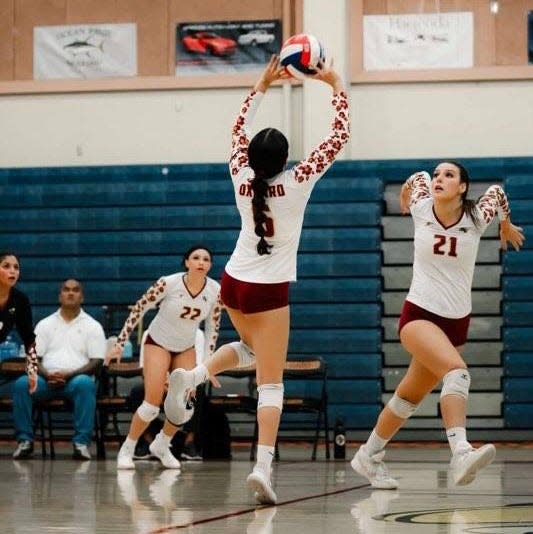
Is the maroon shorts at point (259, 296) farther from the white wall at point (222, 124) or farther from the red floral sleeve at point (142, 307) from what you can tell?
the white wall at point (222, 124)

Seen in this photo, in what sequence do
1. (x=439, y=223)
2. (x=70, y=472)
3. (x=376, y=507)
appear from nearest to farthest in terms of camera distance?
(x=376, y=507)
(x=439, y=223)
(x=70, y=472)

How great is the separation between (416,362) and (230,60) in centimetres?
856

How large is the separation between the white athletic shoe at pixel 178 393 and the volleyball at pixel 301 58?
1.76 metres

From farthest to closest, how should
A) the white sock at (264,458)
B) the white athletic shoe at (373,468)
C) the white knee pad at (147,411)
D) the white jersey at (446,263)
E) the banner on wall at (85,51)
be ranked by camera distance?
the banner on wall at (85,51) < the white knee pad at (147,411) < the white athletic shoe at (373,468) < the white jersey at (446,263) < the white sock at (264,458)

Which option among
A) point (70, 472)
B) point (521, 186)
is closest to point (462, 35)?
point (521, 186)

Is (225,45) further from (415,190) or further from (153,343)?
(415,190)

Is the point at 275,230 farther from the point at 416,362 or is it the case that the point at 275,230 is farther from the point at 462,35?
the point at 462,35

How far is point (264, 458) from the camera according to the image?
6.52 m

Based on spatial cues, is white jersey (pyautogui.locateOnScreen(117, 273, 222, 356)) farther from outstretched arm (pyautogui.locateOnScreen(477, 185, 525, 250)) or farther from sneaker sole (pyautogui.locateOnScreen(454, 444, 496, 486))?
sneaker sole (pyautogui.locateOnScreen(454, 444, 496, 486))

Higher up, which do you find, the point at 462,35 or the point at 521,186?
the point at 462,35

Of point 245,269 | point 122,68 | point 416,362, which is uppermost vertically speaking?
point 122,68

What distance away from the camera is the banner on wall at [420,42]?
585 inches

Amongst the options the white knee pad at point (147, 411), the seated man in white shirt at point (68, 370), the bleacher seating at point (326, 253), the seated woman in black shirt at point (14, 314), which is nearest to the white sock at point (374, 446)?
the white knee pad at point (147, 411)

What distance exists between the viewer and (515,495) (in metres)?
7.24
